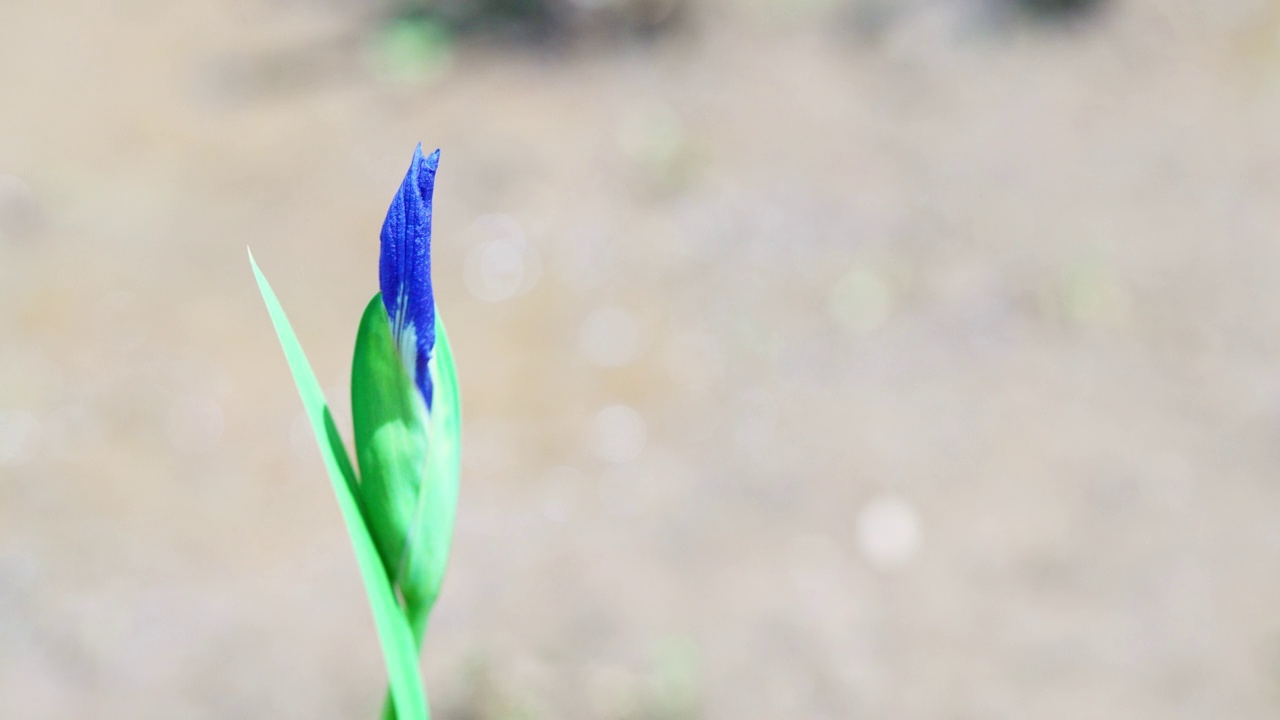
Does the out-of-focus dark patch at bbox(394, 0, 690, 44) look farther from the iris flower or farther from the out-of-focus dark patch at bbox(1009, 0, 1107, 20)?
the iris flower

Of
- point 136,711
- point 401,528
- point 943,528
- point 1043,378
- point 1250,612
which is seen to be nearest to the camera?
point 401,528

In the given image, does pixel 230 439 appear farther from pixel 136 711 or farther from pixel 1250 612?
pixel 1250 612

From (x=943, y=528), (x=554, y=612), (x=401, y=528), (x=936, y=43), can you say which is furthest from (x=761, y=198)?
(x=401, y=528)

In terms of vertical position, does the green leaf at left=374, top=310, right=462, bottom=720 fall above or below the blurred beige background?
below

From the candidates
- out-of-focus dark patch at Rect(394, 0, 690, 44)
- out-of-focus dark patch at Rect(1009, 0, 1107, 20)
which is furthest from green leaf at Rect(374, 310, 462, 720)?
out-of-focus dark patch at Rect(1009, 0, 1107, 20)

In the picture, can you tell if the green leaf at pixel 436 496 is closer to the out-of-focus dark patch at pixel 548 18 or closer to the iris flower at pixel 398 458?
the iris flower at pixel 398 458

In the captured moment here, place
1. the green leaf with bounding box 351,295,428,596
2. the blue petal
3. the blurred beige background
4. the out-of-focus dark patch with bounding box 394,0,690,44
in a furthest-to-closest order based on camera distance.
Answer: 1. the out-of-focus dark patch with bounding box 394,0,690,44
2. the blurred beige background
3. the green leaf with bounding box 351,295,428,596
4. the blue petal
